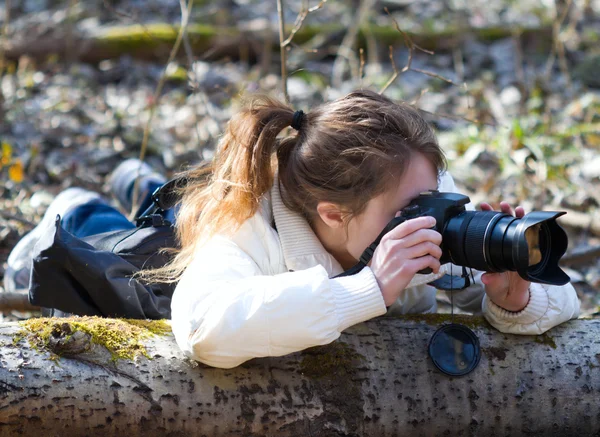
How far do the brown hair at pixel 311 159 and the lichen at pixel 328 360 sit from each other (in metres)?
0.40

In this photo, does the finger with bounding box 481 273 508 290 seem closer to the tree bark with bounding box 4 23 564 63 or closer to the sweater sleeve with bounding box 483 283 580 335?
the sweater sleeve with bounding box 483 283 580 335

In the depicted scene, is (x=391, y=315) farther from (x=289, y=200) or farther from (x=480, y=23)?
(x=480, y=23)

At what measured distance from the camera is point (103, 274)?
7.57 ft

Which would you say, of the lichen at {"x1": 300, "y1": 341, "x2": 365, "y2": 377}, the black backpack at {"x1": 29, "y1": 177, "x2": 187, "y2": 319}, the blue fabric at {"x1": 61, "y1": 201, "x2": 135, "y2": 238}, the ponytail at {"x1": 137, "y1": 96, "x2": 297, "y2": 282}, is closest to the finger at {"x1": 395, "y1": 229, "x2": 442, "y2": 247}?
the lichen at {"x1": 300, "y1": 341, "x2": 365, "y2": 377}

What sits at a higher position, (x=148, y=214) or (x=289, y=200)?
(x=289, y=200)

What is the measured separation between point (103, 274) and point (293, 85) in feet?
14.0

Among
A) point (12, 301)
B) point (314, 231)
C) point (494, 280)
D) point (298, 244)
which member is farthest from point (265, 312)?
point (12, 301)

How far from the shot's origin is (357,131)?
83.3 inches

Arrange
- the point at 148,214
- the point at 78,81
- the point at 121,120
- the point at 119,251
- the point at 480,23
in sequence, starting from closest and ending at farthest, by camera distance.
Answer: the point at 119,251, the point at 148,214, the point at 121,120, the point at 78,81, the point at 480,23

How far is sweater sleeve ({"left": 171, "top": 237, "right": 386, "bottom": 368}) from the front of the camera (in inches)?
71.1

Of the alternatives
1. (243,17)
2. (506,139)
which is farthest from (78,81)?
(506,139)

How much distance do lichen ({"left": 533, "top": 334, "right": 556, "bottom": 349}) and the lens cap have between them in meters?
0.20

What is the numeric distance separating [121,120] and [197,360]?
3.79 m

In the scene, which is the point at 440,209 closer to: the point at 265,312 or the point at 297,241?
the point at 297,241
